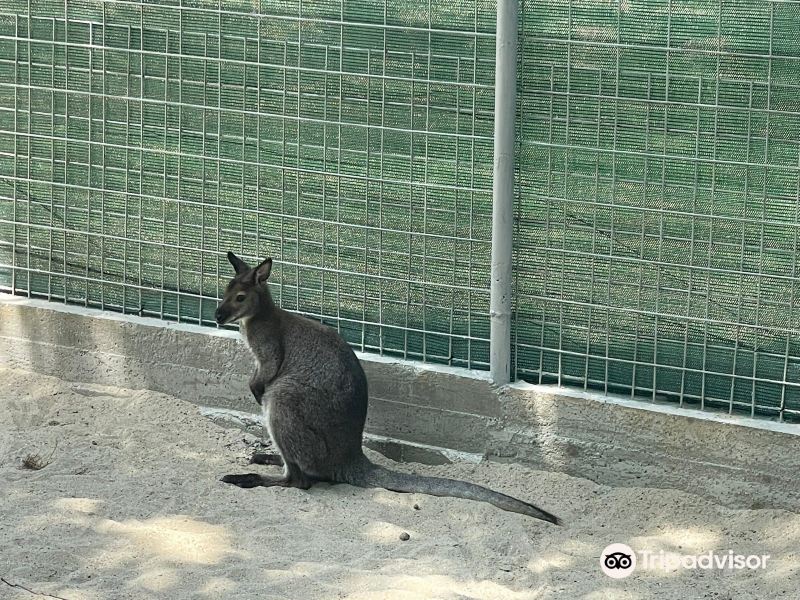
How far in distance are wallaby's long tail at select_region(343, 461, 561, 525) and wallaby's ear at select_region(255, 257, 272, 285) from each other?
1.08 meters

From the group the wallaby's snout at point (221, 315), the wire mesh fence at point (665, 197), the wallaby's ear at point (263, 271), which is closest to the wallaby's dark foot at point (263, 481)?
the wallaby's snout at point (221, 315)

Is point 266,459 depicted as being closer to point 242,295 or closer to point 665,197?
point 242,295

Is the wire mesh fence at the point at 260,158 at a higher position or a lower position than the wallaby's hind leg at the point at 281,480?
higher

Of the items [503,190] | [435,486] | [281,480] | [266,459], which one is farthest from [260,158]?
[435,486]

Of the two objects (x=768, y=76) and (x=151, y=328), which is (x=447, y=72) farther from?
(x=151, y=328)

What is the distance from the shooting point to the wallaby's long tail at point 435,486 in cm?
676

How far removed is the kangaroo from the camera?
715 centimetres

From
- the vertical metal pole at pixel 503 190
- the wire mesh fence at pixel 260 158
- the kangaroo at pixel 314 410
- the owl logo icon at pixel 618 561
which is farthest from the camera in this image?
the wire mesh fence at pixel 260 158

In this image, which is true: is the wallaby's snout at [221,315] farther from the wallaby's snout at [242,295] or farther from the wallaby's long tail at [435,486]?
the wallaby's long tail at [435,486]

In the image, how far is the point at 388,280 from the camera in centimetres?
757

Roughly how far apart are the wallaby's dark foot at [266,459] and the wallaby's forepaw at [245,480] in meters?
0.30

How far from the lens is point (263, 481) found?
719 centimetres

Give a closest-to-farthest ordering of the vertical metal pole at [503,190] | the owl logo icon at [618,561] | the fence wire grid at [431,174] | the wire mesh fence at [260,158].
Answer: the owl logo icon at [618,561]
the fence wire grid at [431,174]
the vertical metal pole at [503,190]
the wire mesh fence at [260,158]

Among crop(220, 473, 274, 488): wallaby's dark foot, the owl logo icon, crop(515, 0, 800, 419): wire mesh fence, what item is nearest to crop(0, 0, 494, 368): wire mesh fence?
crop(515, 0, 800, 419): wire mesh fence
